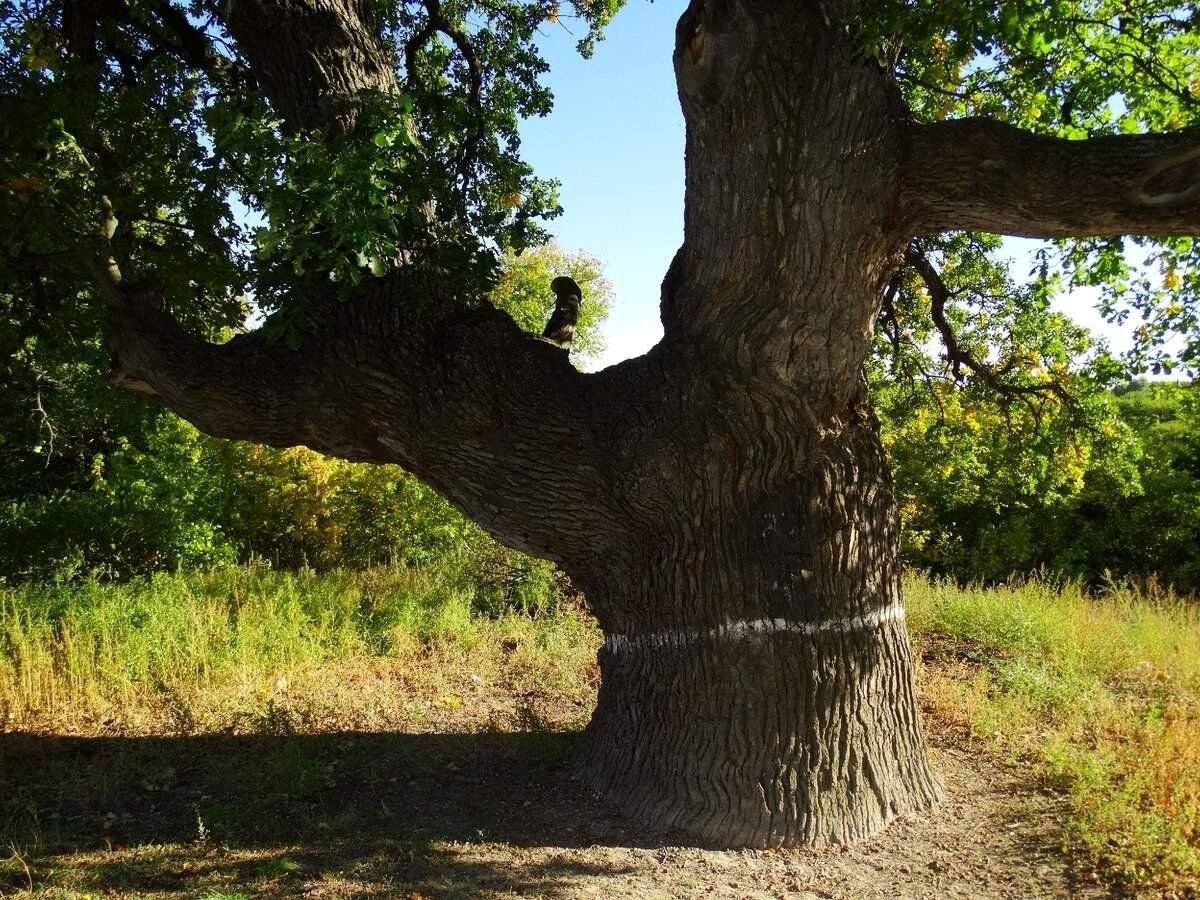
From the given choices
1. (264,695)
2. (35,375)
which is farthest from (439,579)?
(35,375)

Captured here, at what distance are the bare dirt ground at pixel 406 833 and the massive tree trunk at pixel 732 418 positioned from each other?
0.88ft

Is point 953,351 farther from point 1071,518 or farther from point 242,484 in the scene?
point 1071,518

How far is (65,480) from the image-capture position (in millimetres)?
11648

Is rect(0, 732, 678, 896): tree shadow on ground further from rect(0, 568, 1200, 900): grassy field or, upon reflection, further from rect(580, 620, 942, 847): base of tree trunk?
rect(580, 620, 942, 847): base of tree trunk

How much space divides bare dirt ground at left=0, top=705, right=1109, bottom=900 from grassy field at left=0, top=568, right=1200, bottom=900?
24mm

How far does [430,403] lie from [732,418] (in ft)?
5.00

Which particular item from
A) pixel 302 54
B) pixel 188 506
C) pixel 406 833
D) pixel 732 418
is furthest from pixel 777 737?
pixel 188 506

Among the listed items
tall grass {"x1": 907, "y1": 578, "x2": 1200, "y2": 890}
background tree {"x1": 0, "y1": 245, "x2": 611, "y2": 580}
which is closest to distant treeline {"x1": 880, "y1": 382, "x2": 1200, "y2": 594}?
tall grass {"x1": 907, "y1": 578, "x2": 1200, "y2": 890}

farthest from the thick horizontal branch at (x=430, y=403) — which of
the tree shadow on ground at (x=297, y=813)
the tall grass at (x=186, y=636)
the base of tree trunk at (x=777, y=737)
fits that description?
the tall grass at (x=186, y=636)

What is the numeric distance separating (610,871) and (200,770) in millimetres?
2569

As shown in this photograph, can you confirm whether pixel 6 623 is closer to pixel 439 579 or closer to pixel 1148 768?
pixel 439 579

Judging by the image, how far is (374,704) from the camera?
6.05 meters

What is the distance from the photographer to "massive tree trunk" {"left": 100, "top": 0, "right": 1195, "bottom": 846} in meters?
3.91

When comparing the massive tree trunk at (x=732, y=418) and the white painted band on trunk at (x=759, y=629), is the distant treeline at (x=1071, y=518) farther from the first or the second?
the massive tree trunk at (x=732, y=418)
